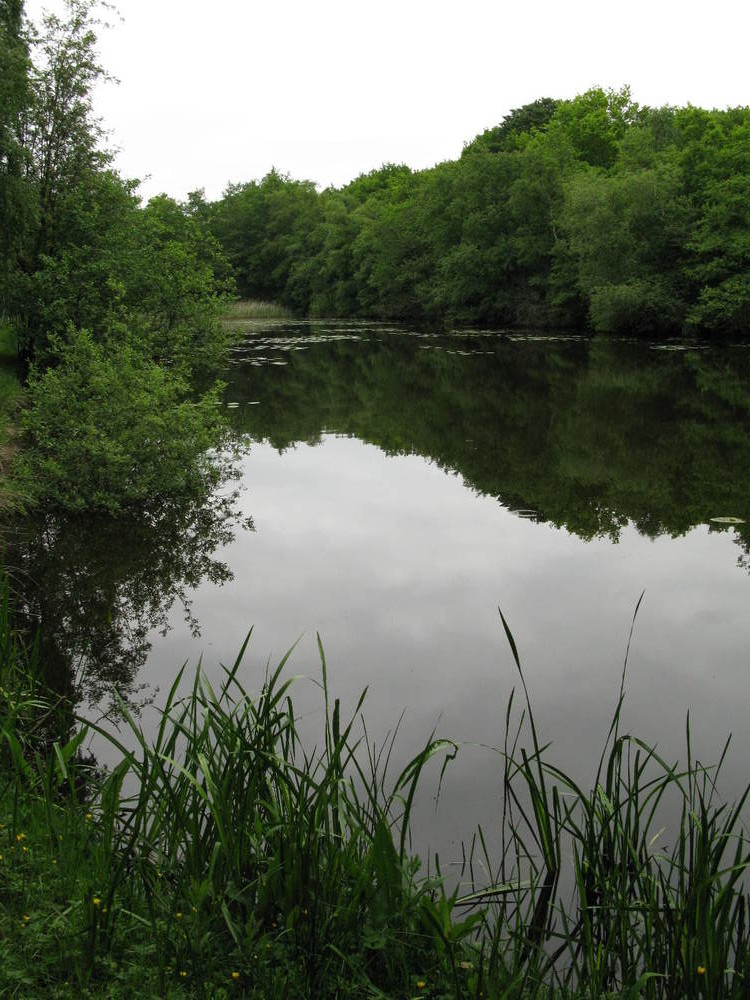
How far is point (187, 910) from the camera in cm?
294

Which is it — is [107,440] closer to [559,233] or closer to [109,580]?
[109,580]

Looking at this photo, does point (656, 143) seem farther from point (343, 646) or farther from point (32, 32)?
point (343, 646)

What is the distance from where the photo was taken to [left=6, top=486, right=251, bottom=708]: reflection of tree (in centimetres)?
611

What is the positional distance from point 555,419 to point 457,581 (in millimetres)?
9452

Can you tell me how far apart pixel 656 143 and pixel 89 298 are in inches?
1271

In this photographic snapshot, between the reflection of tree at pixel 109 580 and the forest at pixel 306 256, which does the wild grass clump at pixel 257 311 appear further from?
the reflection of tree at pixel 109 580

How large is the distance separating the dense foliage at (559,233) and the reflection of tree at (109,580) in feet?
88.1

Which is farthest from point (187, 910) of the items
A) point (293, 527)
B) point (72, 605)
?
point (293, 527)

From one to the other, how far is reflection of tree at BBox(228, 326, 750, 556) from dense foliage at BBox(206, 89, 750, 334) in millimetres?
4400

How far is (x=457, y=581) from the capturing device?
26.0ft

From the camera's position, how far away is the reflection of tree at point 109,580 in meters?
6.11

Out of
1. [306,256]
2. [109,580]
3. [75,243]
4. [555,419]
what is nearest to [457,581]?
[109,580]

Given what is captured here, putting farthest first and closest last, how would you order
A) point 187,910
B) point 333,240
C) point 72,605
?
point 333,240 → point 72,605 → point 187,910

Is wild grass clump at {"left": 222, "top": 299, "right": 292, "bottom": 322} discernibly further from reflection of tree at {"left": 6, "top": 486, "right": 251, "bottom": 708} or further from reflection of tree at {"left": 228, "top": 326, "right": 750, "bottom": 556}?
reflection of tree at {"left": 6, "top": 486, "right": 251, "bottom": 708}
